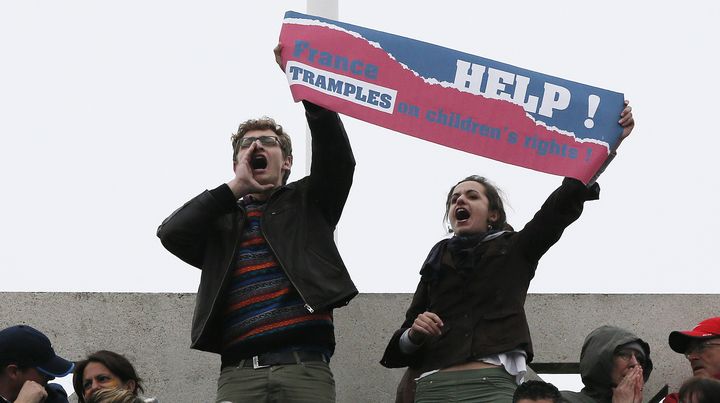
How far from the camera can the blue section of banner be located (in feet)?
22.1

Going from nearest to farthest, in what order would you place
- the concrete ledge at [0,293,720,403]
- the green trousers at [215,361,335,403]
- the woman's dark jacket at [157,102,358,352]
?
the green trousers at [215,361,335,403] → the woman's dark jacket at [157,102,358,352] → the concrete ledge at [0,293,720,403]

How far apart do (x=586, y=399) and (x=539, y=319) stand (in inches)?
57.8

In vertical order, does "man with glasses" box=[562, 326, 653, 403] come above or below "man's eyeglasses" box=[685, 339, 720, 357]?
below

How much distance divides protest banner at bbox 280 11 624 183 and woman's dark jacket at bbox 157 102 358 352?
359 mm

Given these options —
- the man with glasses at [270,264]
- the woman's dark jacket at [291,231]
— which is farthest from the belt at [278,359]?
the woman's dark jacket at [291,231]

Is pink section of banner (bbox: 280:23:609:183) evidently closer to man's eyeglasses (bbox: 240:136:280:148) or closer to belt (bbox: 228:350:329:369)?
man's eyeglasses (bbox: 240:136:280:148)

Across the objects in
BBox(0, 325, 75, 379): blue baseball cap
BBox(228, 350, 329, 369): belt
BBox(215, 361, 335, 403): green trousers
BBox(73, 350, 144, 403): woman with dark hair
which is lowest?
BBox(215, 361, 335, 403): green trousers

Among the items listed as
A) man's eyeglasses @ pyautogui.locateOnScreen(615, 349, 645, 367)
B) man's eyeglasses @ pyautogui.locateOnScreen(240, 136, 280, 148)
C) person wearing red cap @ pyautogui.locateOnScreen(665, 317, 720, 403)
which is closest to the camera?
man's eyeglasses @ pyautogui.locateOnScreen(240, 136, 280, 148)

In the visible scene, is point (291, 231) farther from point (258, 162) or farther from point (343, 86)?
point (343, 86)

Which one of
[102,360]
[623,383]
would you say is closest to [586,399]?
[623,383]

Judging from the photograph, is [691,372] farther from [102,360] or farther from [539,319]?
[102,360]

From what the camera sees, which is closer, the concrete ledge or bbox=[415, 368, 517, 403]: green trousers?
bbox=[415, 368, 517, 403]: green trousers

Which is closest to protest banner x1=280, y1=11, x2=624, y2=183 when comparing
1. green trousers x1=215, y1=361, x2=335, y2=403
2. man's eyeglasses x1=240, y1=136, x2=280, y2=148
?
man's eyeglasses x1=240, y1=136, x2=280, y2=148

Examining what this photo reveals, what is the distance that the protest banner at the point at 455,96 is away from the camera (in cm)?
675
